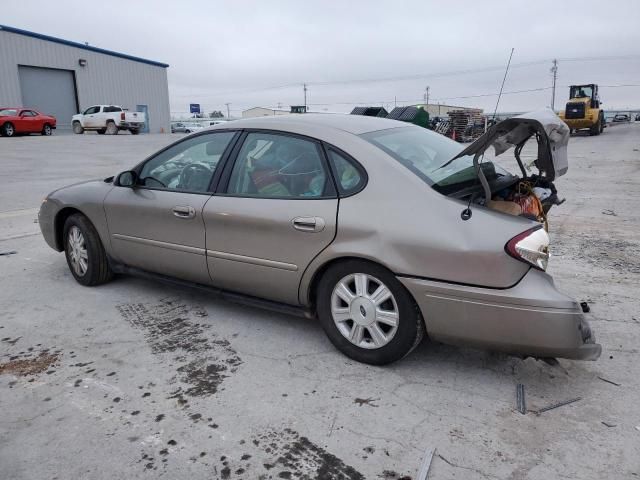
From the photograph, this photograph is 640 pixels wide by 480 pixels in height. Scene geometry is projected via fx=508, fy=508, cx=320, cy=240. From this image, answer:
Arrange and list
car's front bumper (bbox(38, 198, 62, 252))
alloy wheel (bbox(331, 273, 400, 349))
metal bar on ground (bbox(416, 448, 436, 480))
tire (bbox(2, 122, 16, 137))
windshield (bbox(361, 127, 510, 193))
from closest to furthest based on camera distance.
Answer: metal bar on ground (bbox(416, 448, 436, 480)) < alloy wheel (bbox(331, 273, 400, 349)) < windshield (bbox(361, 127, 510, 193)) < car's front bumper (bbox(38, 198, 62, 252)) < tire (bbox(2, 122, 16, 137))

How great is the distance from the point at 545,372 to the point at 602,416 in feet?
1.49

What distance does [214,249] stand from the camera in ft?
11.7

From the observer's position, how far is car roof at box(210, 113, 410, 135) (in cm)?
339

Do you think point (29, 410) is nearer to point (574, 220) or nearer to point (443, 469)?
point (443, 469)

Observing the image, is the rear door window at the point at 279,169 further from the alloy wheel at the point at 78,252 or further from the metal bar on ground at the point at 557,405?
the alloy wheel at the point at 78,252

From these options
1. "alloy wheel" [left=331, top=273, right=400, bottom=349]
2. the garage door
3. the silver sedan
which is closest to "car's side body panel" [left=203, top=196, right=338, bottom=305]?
the silver sedan

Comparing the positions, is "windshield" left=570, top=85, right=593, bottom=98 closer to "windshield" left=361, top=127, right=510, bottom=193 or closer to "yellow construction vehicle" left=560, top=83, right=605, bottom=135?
"yellow construction vehicle" left=560, top=83, right=605, bottom=135

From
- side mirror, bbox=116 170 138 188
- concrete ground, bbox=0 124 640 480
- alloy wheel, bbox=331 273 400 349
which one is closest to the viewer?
concrete ground, bbox=0 124 640 480

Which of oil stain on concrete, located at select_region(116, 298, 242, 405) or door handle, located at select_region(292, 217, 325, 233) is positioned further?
door handle, located at select_region(292, 217, 325, 233)

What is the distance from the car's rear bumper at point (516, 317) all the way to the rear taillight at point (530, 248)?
0.06 metres

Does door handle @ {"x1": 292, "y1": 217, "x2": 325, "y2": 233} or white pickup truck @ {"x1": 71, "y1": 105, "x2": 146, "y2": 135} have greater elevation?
white pickup truck @ {"x1": 71, "y1": 105, "x2": 146, "y2": 135}

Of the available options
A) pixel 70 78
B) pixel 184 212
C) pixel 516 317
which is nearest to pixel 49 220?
pixel 184 212

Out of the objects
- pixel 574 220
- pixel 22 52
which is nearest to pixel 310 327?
pixel 574 220

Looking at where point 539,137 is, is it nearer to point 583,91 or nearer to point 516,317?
point 516,317
